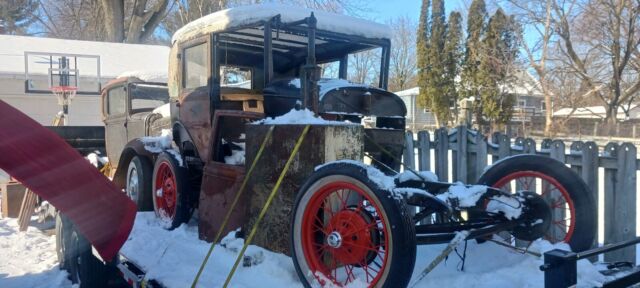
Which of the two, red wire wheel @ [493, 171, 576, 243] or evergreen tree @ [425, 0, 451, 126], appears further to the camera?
evergreen tree @ [425, 0, 451, 126]

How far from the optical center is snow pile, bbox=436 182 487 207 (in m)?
3.17

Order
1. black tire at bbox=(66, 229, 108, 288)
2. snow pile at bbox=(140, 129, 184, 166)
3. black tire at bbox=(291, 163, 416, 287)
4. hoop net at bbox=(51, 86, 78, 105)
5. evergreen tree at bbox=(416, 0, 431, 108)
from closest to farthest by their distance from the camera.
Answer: black tire at bbox=(291, 163, 416, 287), black tire at bbox=(66, 229, 108, 288), snow pile at bbox=(140, 129, 184, 166), hoop net at bbox=(51, 86, 78, 105), evergreen tree at bbox=(416, 0, 431, 108)

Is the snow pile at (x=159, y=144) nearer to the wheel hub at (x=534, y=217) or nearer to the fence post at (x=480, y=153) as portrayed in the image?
the fence post at (x=480, y=153)

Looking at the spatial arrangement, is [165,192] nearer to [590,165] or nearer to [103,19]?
[590,165]

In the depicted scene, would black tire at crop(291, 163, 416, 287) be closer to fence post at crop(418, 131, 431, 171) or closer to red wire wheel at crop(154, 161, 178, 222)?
red wire wheel at crop(154, 161, 178, 222)

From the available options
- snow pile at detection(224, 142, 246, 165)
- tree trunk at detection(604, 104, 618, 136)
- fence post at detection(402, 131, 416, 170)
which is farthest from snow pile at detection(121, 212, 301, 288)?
tree trunk at detection(604, 104, 618, 136)

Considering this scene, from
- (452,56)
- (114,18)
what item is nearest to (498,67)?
(452,56)

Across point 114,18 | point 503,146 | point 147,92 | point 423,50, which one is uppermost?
point 114,18

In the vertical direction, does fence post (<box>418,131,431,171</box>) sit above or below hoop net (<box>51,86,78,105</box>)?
below

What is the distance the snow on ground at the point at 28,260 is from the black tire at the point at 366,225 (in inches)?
133

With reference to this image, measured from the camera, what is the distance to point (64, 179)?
9.04 feet

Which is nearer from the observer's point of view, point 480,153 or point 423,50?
point 480,153

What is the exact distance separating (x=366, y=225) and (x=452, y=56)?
30.0m

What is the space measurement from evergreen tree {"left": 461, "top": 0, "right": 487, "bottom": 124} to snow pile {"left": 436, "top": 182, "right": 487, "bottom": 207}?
82.3 feet
